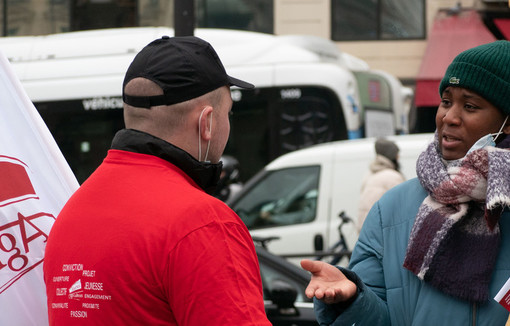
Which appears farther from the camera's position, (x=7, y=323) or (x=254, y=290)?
(x=7, y=323)

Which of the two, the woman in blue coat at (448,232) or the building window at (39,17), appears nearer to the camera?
the woman in blue coat at (448,232)

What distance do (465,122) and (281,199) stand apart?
670 cm

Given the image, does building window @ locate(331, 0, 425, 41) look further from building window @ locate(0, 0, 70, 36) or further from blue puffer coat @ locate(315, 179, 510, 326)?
blue puffer coat @ locate(315, 179, 510, 326)

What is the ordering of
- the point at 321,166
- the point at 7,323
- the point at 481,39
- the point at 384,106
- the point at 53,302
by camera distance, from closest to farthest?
1. the point at 53,302
2. the point at 7,323
3. the point at 321,166
4. the point at 384,106
5. the point at 481,39

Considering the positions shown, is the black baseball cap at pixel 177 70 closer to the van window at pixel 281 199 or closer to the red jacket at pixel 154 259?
the red jacket at pixel 154 259

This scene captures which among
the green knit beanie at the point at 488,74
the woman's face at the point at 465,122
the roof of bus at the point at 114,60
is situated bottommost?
the roof of bus at the point at 114,60

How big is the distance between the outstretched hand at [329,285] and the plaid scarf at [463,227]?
202mm

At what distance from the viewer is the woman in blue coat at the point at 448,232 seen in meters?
2.38

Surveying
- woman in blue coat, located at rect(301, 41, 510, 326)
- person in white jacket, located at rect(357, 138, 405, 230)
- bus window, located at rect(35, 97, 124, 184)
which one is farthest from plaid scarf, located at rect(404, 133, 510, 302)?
bus window, located at rect(35, 97, 124, 184)

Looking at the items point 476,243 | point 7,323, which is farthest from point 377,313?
point 7,323

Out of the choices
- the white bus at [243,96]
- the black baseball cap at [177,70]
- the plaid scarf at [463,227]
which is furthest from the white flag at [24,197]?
the white bus at [243,96]

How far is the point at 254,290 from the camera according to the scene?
198 centimetres

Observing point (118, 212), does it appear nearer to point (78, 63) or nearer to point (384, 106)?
point (78, 63)

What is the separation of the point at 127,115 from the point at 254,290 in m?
0.55
